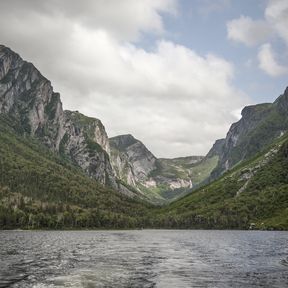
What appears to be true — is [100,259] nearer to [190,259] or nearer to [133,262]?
[133,262]

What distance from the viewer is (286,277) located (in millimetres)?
75000

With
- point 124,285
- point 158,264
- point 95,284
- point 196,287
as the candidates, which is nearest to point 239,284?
point 196,287

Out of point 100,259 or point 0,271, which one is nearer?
point 0,271

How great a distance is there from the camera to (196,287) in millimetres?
63844

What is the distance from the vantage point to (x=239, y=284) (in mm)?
67812

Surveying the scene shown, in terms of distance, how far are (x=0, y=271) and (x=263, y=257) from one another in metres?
64.5

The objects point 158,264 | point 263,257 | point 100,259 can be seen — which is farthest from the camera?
point 263,257

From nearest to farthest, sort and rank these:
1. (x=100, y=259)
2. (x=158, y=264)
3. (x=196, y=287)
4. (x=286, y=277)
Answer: (x=196, y=287) < (x=286, y=277) < (x=158, y=264) < (x=100, y=259)

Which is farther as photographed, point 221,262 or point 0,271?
point 221,262

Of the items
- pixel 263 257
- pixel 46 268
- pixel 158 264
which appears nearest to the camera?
pixel 46 268

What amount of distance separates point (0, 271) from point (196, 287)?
3494 cm

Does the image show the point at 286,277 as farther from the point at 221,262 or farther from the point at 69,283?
the point at 69,283

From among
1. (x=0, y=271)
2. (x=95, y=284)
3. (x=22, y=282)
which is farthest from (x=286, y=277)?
(x=0, y=271)

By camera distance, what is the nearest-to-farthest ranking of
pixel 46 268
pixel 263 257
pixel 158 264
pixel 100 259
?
pixel 46 268 < pixel 158 264 < pixel 100 259 < pixel 263 257
